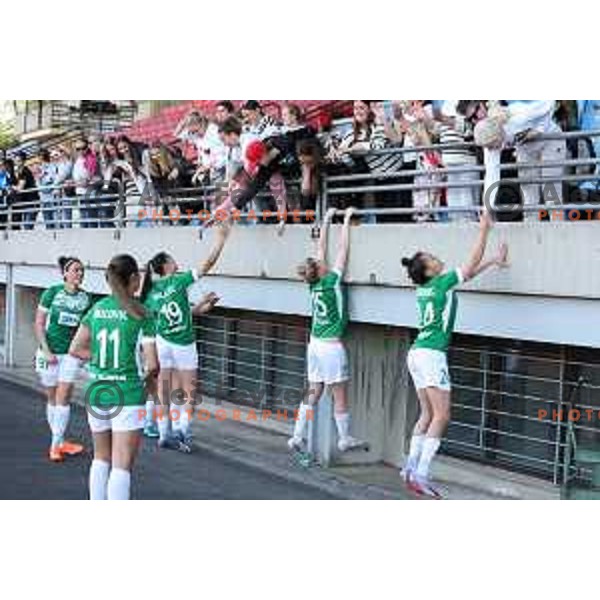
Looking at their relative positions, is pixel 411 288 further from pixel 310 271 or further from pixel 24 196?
pixel 24 196

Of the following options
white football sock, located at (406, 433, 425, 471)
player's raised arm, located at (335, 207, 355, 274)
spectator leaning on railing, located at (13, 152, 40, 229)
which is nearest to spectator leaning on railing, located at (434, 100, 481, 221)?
player's raised arm, located at (335, 207, 355, 274)

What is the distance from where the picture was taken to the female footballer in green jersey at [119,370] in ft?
24.7

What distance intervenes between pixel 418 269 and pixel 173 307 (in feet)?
11.0

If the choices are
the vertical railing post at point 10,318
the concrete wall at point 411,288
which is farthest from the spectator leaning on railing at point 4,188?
the concrete wall at point 411,288

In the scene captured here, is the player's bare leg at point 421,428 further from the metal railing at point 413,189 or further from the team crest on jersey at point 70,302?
the team crest on jersey at point 70,302

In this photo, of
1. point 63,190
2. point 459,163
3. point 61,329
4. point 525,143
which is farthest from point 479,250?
point 63,190

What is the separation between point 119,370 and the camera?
24.9ft

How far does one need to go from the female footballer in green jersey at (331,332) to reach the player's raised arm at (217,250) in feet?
4.16

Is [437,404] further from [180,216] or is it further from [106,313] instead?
[180,216]

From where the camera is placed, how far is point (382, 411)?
1098 centimetres

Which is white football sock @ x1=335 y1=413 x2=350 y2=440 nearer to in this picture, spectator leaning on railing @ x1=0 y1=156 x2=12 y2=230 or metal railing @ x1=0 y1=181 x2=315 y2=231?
metal railing @ x1=0 y1=181 x2=315 y2=231

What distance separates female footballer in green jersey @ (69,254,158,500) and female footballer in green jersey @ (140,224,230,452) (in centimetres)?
365

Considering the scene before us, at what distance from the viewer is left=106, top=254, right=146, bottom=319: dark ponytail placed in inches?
295

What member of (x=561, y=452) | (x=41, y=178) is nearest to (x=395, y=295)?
(x=561, y=452)
